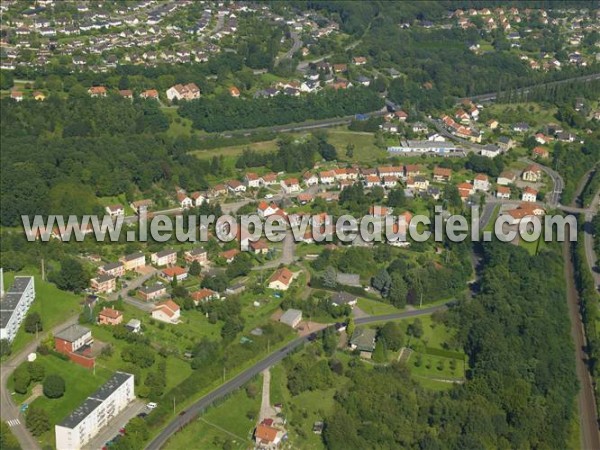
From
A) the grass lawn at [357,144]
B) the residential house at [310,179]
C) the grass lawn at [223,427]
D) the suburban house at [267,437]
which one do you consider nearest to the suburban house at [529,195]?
the grass lawn at [357,144]

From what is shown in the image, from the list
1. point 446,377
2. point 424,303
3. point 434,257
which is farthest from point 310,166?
point 446,377

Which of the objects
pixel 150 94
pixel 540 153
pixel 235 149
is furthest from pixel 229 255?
pixel 540 153

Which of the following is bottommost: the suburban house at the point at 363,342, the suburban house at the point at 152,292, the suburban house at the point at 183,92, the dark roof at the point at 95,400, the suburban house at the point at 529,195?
the suburban house at the point at 529,195

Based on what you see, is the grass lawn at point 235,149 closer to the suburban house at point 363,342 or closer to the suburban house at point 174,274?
the suburban house at point 174,274

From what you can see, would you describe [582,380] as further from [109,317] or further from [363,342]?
[109,317]

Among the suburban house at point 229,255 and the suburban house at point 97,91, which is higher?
the suburban house at point 97,91

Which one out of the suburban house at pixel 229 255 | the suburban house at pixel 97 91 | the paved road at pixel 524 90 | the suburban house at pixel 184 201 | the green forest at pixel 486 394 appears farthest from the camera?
the paved road at pixel 524 90

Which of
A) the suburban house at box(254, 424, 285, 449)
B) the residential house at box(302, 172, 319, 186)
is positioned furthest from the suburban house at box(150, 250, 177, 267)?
the suburban house at box(254, 424, 285, 449)
